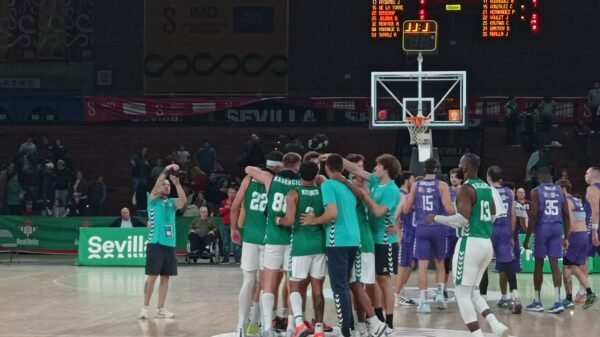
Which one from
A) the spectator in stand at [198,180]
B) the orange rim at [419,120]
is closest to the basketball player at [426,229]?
the orange rim at [419,120]

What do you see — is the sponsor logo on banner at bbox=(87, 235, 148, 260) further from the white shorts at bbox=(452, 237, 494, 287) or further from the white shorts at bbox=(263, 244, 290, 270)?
the white shorts at bbox=(452, 237, 494, 287)

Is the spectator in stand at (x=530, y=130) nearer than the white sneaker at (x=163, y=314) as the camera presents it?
No

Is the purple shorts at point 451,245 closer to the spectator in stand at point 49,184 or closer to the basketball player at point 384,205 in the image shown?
the basketball player at point 384,205

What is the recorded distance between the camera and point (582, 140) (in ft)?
110

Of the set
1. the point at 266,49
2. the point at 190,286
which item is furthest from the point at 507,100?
the point at 190,286

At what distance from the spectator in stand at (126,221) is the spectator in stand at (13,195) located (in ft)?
19.2

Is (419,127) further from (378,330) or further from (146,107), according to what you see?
(146,107)

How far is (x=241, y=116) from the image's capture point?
36250mm

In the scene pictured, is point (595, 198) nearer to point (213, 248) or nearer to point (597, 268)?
point (597, 268)

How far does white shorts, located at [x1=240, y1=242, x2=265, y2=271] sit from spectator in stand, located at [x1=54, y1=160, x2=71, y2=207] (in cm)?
1986

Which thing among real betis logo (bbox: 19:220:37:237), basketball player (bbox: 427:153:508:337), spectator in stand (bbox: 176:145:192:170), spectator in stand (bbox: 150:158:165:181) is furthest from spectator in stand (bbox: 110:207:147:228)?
basketball player (bbox: 427:153:508:337)

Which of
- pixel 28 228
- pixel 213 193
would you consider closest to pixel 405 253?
pixel 28 228

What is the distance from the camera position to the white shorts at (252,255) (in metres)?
12.6

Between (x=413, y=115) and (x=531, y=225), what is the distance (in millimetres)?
8702
